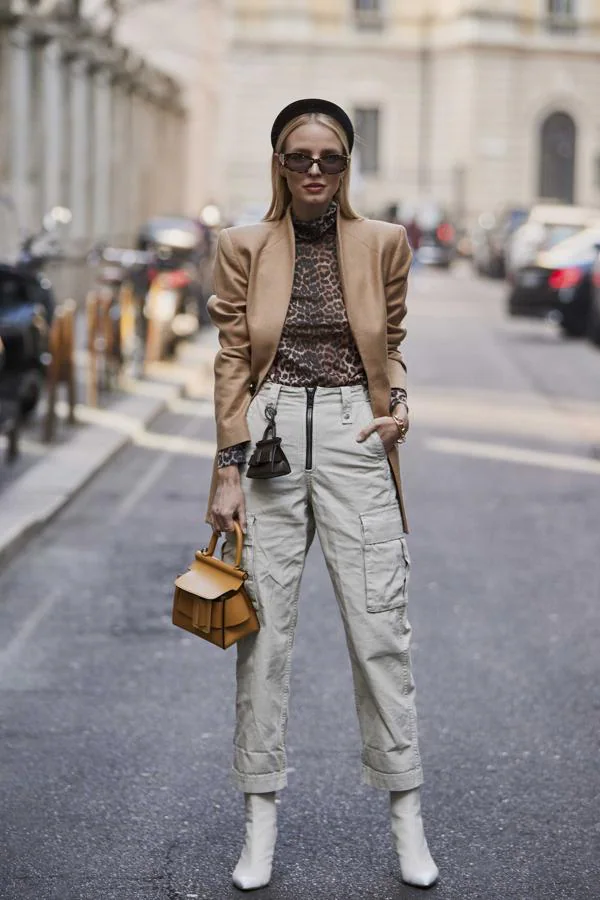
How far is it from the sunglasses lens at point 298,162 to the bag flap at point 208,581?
967mm

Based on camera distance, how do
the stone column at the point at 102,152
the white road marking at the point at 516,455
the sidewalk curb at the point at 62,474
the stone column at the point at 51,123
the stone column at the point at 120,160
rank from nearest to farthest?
1. the sidewalk curb at the point at 62,474
2. the white road marking at the point at 516,455
3. the stone column at the point at 51,123
4. the stone column at the point at 102,152
5. the stone column at the point at 120,160

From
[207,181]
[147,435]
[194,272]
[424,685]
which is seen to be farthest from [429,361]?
[207,181]

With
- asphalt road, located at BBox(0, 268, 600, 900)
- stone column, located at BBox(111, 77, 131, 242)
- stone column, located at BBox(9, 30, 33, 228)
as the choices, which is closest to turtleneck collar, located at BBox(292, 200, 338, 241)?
asphalt road, located at BBox(0, 268, 600, 900)

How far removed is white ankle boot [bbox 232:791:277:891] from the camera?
441 cm

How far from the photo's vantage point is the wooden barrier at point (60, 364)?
12.5 metres

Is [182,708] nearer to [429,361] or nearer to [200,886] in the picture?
[200,886]

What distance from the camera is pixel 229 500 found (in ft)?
14.1

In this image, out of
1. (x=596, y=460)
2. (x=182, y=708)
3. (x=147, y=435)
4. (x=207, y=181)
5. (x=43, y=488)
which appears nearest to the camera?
(x=182, y=708)

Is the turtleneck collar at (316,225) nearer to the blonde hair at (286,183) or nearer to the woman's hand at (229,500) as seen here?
the blonde hair at (286,183)

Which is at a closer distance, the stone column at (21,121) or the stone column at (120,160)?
the stone column at (21,121)

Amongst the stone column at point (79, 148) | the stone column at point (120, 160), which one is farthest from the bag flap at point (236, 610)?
the stone column at point (120, 160)

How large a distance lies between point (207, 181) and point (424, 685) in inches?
2400

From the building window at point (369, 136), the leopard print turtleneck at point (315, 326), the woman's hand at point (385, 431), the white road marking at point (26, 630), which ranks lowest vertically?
the white road marking at point (26, 630)

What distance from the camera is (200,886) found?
4.45m
